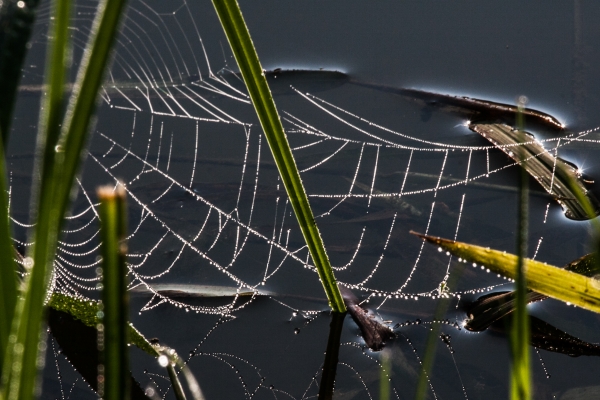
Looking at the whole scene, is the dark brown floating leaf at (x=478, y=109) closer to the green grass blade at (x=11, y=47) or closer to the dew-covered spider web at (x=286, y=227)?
the dew-covered spider web at (x=286, y=227)

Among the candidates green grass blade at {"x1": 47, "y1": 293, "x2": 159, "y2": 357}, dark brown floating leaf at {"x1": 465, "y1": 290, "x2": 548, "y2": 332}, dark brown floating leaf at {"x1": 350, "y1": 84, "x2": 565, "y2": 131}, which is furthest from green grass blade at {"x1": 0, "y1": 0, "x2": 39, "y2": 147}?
dark brown floating leaf at {"x1": 350, "y1": 84, "x2": 565, "y2": 131}

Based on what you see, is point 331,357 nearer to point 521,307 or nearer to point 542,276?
point 542,276

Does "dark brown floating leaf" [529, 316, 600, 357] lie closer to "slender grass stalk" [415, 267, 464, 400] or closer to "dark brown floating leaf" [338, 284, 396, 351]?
"slender grass stalk" [415, 267, 464, 400]

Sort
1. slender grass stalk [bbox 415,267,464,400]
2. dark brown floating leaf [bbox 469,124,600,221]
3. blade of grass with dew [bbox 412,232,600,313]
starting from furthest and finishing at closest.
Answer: dark brown floating leaf [bbox 469,124,600,221] < blade of grass with dew [bbox 412,232,600,313] < slender grass stalk [bbox 415,267,464,400]

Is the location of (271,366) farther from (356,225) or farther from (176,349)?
(356,225)

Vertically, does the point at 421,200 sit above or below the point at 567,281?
above

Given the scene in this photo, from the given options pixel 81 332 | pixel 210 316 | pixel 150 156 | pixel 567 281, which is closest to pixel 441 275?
pixel 210 316
